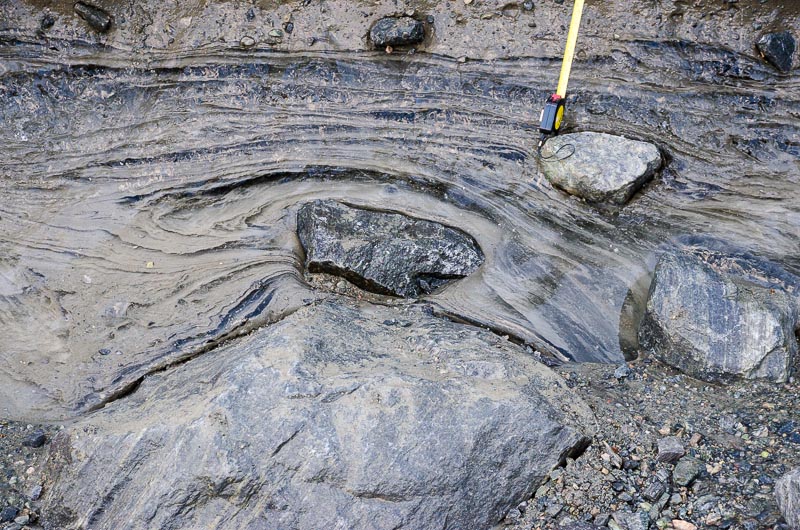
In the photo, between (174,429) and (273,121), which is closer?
(174,429)

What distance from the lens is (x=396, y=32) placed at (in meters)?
4.46

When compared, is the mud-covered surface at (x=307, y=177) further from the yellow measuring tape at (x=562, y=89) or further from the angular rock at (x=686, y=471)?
the angular rock at (x=686, y=471)

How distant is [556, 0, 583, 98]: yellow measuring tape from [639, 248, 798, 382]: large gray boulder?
1.21 metres

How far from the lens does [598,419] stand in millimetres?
3361

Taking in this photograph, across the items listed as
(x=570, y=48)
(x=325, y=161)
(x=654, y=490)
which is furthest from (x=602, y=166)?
(x=654, y=490)

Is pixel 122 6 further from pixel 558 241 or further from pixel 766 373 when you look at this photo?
pixel 766 373

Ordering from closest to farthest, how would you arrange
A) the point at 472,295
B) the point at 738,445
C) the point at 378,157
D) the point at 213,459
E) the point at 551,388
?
1. the point at 213,459
2. the point at 738,445
3. the point at 551,388
4. the point at 472,295
5. the point at 378,157

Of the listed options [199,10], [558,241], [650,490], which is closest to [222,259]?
[199,10]

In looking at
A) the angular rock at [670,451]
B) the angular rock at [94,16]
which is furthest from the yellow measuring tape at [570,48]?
the angular rock at [94,16]

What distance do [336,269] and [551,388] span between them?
4.93 feet

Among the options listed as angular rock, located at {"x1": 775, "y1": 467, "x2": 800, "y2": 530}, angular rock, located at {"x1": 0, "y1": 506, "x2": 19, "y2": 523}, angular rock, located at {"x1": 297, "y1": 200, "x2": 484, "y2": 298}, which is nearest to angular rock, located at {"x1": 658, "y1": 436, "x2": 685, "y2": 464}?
angular rock, located at {"x1": 775, "y1": 467, "x2": 800, "y2": 530}

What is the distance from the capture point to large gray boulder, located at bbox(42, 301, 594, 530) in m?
2.96

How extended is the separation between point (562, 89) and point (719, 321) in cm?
165

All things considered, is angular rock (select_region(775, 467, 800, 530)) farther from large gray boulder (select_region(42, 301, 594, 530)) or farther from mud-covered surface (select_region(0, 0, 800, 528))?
mud-covered surface (select_region(0, 0, 800, 528))
